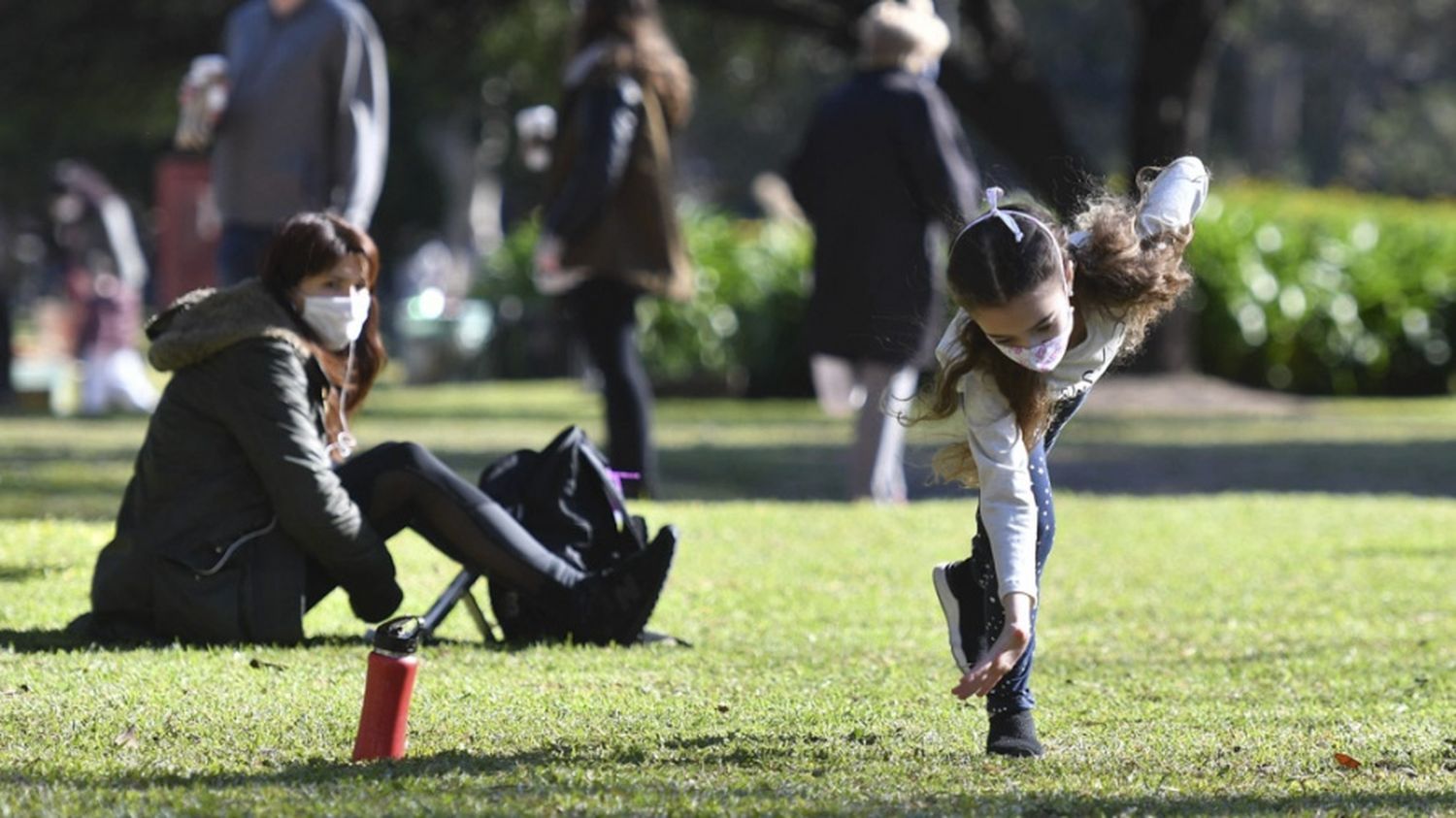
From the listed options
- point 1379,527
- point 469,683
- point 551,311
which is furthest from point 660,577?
point 551,311

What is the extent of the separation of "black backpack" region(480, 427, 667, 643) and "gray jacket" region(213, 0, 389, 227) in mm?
2744

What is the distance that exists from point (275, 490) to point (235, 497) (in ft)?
0.44

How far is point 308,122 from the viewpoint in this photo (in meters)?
8.98

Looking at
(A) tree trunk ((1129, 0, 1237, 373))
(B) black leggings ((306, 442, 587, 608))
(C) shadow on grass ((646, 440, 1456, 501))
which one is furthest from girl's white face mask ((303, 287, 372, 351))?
(A) tree trunk ((1129, 0, 1237, 373))

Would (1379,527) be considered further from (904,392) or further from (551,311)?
(551,311)

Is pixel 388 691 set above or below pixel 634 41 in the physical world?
below

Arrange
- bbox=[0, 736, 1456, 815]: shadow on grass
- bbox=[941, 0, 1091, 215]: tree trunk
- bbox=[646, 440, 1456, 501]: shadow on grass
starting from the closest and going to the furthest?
bbox=[0, 736, 1456, 815]: shadow on grass < bbox=[646, 440, 1456, 501]: shadow on grass < bbox=[941, 0, 1091, 215]: tree trunk

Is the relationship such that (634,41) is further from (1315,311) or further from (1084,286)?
(1315,311)

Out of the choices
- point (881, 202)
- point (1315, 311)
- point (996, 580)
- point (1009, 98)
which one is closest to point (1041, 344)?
point (996, 580)

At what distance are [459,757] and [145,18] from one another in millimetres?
15726

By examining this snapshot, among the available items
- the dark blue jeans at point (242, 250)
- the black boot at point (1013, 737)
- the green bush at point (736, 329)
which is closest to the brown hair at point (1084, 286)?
the black boot at point (1013, 737)

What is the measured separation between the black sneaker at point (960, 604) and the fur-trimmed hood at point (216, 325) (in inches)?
75.3

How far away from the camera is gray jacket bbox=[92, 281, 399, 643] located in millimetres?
5836

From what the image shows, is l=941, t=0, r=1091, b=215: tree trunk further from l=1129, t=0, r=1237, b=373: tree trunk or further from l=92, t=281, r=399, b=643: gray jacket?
l=92, t=281, r=399, b=643: gray jacket
